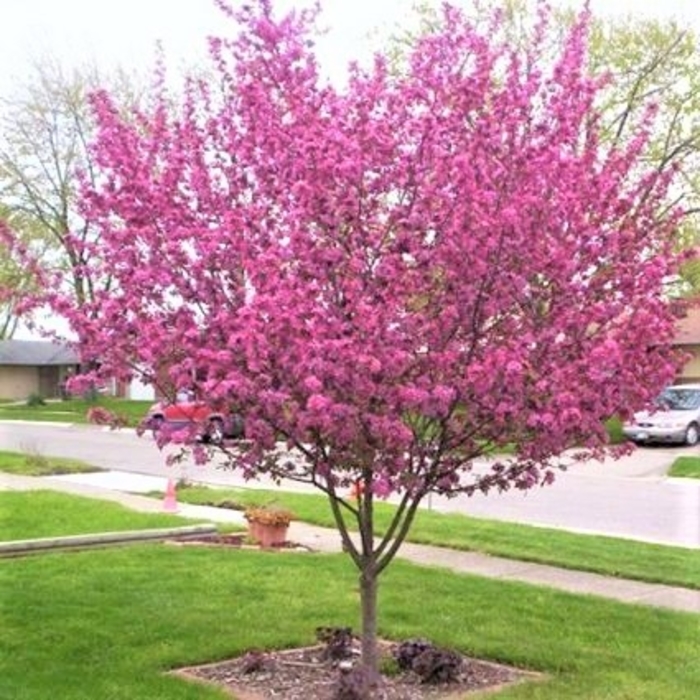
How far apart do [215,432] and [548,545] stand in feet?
22.9

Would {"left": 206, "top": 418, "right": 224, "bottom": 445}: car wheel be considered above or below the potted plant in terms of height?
above

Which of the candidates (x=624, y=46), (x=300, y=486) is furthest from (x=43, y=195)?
(x=300, y=486)

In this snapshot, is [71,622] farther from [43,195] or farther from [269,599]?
[43,195]

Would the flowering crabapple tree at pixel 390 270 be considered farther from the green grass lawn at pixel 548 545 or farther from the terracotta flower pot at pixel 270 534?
the terracotta flower pot at pixel 270 534

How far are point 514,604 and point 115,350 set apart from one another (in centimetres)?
443

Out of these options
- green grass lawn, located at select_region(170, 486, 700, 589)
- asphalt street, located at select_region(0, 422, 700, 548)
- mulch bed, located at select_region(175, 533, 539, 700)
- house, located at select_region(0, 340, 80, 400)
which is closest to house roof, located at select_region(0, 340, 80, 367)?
house, located at select_region(0, 340, 80, 400)

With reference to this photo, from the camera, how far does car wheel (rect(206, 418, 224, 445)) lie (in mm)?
5555

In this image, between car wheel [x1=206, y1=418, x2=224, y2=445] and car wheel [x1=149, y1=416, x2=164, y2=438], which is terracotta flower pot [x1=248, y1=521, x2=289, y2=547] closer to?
car wheel [x1=149, y1=416, x2=164, y2=438]

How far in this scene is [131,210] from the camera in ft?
19.0

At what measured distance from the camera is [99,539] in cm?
1141

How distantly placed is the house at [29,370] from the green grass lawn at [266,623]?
61.6m

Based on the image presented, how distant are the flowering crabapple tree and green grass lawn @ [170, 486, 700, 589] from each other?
4986 millimetres

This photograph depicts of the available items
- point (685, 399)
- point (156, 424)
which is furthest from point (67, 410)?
point (156, 424)

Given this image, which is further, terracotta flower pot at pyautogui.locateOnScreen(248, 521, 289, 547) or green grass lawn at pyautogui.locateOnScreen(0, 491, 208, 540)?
green grass lawn at pyautogui.locateOnScreen(0, 491, 208, 540)
